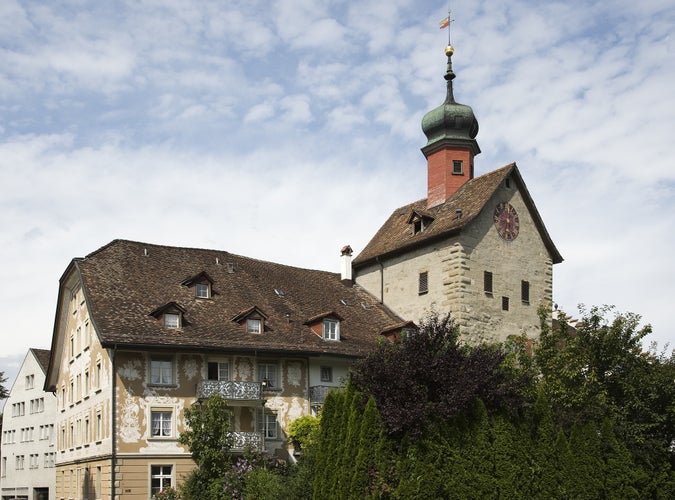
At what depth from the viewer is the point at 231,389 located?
36469 millimetres

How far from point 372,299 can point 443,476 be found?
23.0 meters

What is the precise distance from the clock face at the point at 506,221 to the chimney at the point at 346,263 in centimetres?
900

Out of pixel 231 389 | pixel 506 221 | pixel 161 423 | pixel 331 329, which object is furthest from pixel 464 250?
pixel 161 423

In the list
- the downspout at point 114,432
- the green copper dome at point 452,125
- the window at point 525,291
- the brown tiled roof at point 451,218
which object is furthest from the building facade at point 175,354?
the green copper dome at point 452,125

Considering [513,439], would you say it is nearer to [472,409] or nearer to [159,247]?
[472,409]

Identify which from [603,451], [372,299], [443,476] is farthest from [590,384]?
[372,299]

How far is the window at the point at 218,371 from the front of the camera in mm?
37312

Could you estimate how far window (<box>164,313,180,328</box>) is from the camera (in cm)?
3711

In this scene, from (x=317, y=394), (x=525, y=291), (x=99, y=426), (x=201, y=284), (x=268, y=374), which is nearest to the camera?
(x=99, y=426)

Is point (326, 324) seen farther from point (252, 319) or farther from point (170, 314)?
point (170, 314)

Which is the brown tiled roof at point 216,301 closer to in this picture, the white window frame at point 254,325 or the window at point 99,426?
the white window frame at point 254,325

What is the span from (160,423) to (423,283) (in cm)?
1465

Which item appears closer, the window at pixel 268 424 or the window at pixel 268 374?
the window at pixel 268 424

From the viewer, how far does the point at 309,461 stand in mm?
31500
